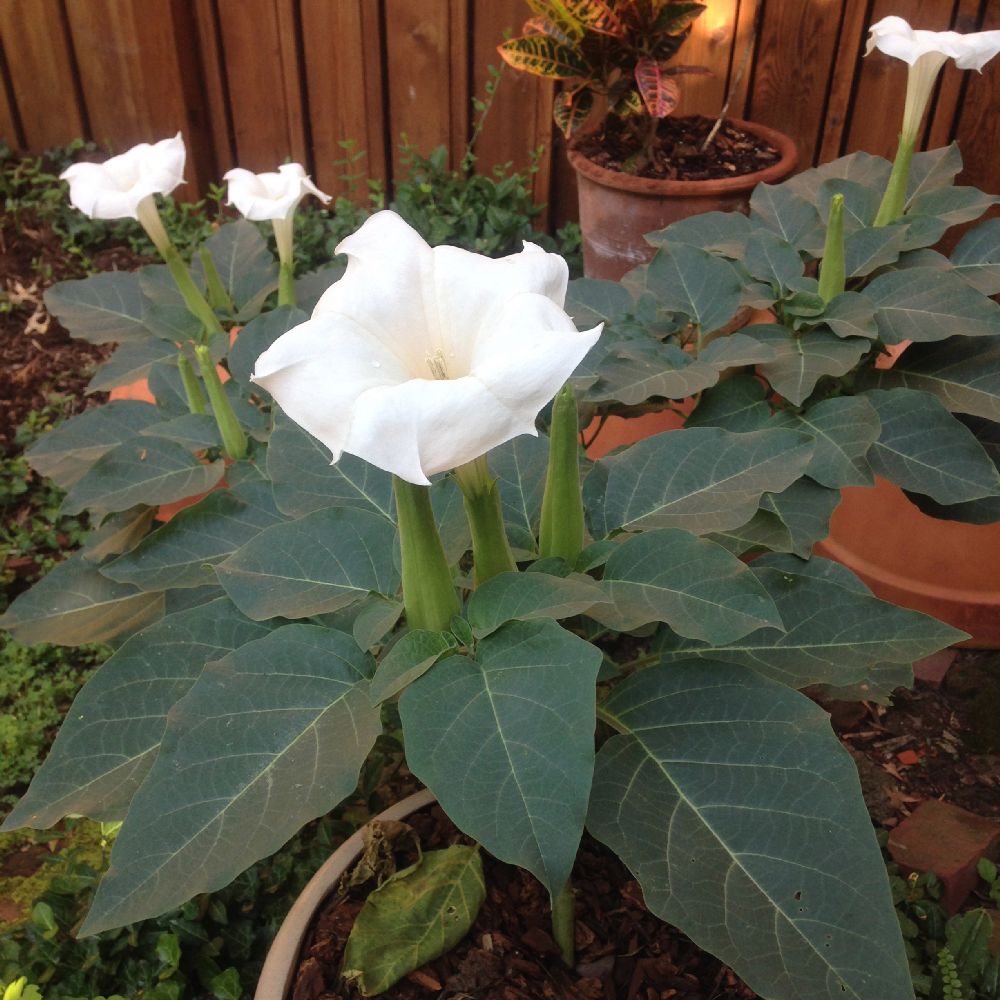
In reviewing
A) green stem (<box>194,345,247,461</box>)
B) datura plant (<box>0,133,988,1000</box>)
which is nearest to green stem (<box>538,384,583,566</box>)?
datura plant (<box>0,133,988,1000</box>)

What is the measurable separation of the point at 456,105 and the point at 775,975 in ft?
10.1

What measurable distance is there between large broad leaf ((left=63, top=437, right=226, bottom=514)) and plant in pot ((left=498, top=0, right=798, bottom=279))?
5.07 feet

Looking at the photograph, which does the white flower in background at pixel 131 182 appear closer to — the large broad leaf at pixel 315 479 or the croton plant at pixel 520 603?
the croton plant at pixel 520 603

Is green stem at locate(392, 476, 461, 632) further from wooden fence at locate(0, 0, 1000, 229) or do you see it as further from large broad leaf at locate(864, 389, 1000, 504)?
wooden fence at locate(0, 0, 1000, 229)

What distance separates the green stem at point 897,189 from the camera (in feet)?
5.18

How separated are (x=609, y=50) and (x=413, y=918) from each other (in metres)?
2.31

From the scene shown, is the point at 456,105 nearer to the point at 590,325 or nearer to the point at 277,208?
the point at 277,208

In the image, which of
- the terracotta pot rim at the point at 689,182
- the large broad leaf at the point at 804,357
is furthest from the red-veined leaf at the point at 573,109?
the large broad leaf at the point at 804,357

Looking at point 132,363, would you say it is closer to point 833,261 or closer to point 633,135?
point 833,261

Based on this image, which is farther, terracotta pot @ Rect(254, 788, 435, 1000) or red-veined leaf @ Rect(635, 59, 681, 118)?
red-veined leaf @ Rect(635, 59, 681, 118)

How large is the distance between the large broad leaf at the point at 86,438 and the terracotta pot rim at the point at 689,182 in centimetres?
143

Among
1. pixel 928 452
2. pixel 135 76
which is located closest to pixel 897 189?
pixel 928 452

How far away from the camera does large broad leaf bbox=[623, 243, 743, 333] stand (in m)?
1.47

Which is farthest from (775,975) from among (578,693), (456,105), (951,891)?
(456,105)
